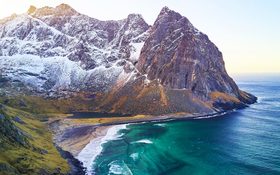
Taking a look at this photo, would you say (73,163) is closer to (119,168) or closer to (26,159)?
(119,168)

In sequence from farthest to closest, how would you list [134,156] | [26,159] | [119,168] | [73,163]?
1. [134,156]
2. [73,163]
3. [119,168]
4. [26,159]

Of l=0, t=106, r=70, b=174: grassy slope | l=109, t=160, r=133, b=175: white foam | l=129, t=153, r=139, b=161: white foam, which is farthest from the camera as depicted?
l=129, t=153, r=139, b=161: white foam

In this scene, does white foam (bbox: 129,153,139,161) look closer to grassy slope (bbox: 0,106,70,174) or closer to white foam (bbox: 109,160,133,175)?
white foam (bbox: 109,160,133,175)

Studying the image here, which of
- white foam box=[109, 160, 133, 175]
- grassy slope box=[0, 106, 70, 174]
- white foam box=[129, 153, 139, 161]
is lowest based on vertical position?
white foam box=[109, 160, 133, 175]

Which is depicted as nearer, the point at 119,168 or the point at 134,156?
the point at 119,168

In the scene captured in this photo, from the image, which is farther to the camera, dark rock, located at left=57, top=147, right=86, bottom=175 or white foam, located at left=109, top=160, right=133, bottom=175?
white foam, located at left=109, top=160, right=133, bottom=175

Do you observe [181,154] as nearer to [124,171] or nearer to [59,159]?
[124,171]

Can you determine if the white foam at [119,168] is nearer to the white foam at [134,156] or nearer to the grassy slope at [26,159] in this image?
the white foam at [134,156]

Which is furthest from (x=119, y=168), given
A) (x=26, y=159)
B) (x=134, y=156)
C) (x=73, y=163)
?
(x=26, y=159)

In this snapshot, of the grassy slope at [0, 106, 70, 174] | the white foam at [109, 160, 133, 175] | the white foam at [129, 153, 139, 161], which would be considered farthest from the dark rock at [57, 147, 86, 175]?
the white foam at [129, 153, 139, 161]

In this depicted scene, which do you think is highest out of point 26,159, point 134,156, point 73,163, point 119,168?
point 26,159

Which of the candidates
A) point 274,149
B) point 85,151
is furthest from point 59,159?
point 274,149
